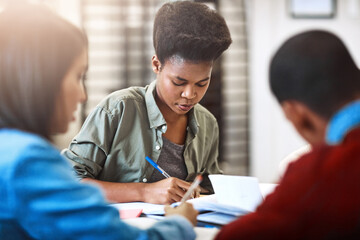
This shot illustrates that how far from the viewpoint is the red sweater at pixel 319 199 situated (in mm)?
637

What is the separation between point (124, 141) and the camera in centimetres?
142

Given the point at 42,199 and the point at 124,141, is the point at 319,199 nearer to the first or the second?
the point at 42,199

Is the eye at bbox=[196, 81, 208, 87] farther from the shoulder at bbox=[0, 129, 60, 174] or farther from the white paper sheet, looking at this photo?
the shoulder at bbox=[0, 129, 60, 174]

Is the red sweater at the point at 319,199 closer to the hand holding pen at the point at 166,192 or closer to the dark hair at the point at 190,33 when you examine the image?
the hand holding pen at the point at 166,192

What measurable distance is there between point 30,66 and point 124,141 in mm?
677

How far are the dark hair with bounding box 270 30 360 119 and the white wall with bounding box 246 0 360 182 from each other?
2.37 metres

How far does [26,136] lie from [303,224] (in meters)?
0.45

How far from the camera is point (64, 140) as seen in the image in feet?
9.18

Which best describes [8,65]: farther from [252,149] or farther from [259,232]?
[252,149]

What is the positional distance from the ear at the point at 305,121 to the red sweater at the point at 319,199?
0.30 feet

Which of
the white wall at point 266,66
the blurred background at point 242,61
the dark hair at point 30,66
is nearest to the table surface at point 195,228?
the dark hair at point 30,66

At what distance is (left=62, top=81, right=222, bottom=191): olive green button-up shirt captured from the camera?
1.35 metres

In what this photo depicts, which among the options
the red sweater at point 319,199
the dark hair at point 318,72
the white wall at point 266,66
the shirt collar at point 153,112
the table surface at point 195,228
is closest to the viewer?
the red sweater at point 319,199

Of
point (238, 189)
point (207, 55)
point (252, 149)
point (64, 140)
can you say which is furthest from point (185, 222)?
point (252, 149)
